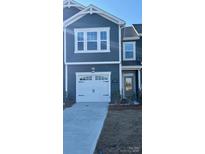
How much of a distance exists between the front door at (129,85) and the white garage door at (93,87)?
795 mm

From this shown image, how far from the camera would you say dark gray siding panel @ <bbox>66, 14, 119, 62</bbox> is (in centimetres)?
1000

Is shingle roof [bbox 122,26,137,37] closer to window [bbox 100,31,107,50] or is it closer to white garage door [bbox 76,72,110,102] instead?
window [bbox 100,31,107,50]

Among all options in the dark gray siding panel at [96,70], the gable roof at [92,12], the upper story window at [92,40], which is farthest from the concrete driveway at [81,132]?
the gable roof at [92,12]

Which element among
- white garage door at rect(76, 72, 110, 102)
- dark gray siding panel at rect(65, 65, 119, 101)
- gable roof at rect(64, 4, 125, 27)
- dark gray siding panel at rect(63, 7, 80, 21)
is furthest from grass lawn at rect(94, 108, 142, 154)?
dark gray siding panel at rect(63, 7, 80, 21)

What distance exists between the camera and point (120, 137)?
173 inches

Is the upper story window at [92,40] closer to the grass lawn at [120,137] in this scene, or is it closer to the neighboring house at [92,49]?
the neighboring house at [92,49]

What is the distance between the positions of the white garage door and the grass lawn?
3.50 meters

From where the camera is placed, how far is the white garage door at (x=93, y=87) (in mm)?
9703

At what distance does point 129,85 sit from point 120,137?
20.4 ft
